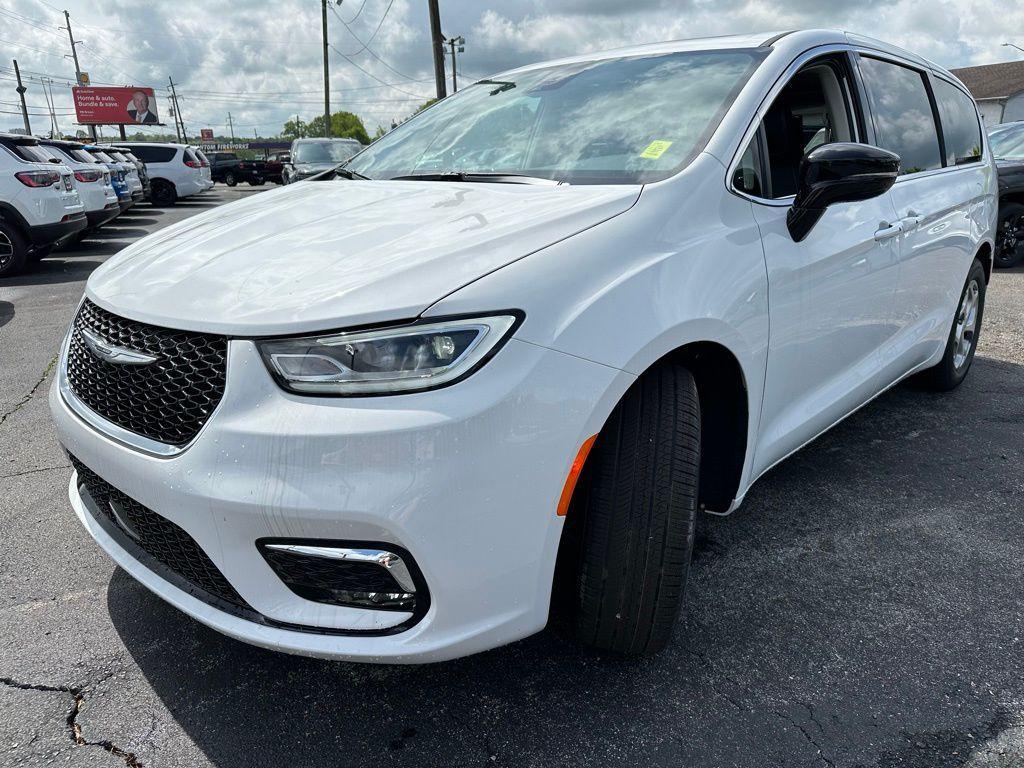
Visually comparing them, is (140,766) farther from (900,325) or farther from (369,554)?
(900,325)

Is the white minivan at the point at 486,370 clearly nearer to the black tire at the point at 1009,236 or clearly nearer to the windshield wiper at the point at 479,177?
the windshield wiper at the point at 479,177

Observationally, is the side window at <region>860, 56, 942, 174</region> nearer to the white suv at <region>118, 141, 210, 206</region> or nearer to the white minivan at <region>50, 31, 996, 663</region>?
the white minivan at <region>50, 31, 996, 663</region>

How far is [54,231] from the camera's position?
9258mm

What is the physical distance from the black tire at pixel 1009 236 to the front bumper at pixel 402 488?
882 cm

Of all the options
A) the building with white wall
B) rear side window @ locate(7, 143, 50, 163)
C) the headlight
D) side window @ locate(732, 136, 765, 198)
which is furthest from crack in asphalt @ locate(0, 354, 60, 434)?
the building with white wall

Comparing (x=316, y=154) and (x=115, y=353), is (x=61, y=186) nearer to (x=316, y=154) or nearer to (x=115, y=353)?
(x=316, y=154)

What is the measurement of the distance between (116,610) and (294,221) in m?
1.28

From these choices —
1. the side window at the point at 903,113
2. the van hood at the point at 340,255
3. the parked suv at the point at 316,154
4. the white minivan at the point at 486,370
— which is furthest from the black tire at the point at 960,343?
the parked suv at the point at 316,154

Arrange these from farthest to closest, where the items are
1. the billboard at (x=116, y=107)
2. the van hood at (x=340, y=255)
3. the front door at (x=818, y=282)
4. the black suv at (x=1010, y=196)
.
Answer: the billboard at (x=116, y=107), the black suv at (x=1010, y=196), the front door at (x=818, y=282), the van hood at (x=340, y=255)

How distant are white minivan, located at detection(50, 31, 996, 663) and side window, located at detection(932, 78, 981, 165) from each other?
4.70ft

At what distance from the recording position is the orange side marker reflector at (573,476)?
166 cm

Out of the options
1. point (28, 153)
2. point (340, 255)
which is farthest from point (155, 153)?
point (340, 255)

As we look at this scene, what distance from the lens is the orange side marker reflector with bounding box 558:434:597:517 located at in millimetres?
1655

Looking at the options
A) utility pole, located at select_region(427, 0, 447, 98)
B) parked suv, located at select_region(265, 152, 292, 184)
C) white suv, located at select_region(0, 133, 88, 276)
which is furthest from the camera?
parked suv, located at select_region(265, 152, 292, 184)
